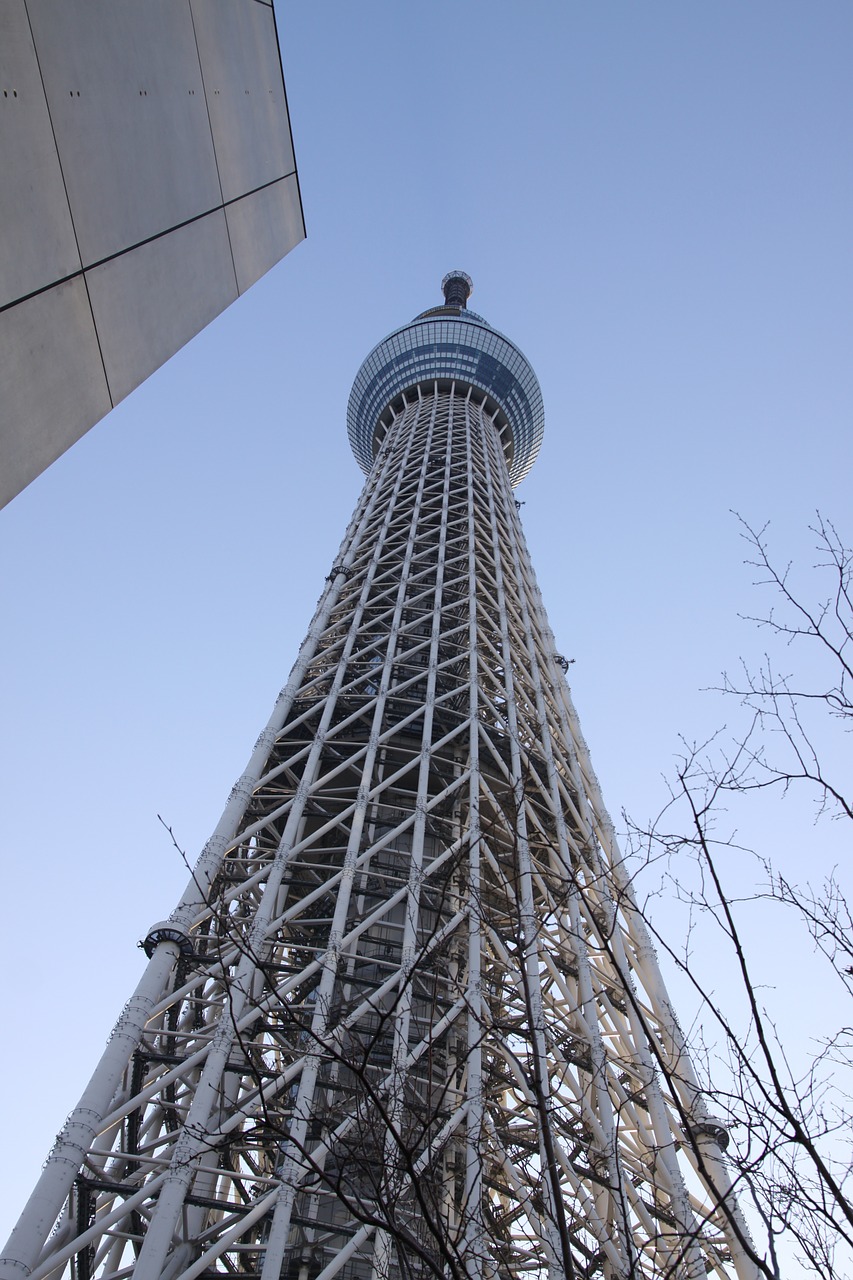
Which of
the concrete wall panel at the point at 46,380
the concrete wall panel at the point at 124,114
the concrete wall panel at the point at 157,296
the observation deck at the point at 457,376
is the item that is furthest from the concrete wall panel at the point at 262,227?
the observation deck at the point at 457,376

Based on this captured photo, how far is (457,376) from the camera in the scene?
5466cm

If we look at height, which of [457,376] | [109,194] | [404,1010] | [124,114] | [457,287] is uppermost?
[457,287]

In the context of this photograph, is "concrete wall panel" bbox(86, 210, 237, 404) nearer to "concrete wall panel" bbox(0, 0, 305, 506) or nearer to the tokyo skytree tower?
"concrete wall panel" bbox(0, 0, 305, 506)

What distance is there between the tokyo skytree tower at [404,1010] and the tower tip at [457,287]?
39986 millimetres

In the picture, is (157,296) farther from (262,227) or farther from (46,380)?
(262,227)

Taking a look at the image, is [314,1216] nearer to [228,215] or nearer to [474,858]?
[474,858]

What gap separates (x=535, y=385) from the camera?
58.2 m

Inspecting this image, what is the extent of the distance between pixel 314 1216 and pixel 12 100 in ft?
53.3

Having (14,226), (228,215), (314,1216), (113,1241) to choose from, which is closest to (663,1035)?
(314,1216)

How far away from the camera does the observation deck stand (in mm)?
54844

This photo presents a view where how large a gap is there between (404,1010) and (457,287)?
72678mm

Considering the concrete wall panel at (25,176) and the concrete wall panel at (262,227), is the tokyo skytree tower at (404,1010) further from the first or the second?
the concrete wall panel at (262,227)

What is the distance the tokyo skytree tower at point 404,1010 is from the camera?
868cm

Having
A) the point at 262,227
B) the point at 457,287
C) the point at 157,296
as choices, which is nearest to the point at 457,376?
the point at 457,287
